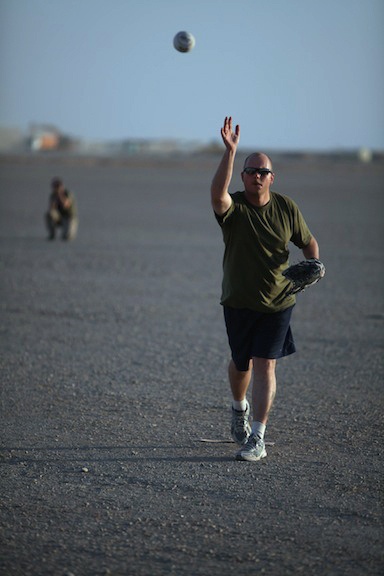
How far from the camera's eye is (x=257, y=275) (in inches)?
266

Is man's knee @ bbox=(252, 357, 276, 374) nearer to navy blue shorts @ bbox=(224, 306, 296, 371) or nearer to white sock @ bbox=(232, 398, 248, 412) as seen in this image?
navy blue shorts @ bbox=(224, 306, 296, 371)

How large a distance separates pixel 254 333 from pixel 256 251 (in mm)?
573

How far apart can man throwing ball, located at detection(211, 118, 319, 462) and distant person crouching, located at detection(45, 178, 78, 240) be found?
16695 mm

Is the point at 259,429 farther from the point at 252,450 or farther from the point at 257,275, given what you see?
the point at 257,275

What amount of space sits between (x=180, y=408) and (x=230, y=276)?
1853 millimetres

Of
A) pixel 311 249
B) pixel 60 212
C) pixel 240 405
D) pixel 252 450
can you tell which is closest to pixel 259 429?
pixel 252 450

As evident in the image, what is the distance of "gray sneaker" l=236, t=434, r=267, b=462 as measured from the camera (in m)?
6.78

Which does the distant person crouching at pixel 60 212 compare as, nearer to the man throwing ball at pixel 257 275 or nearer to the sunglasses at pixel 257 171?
the man throwing ball at pixel 257 275

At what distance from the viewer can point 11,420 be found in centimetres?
783

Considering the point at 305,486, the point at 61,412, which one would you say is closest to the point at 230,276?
the point at 305,486

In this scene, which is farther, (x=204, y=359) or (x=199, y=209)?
(x=199, y=209)

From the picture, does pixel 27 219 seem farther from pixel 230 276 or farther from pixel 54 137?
pixel 54 137

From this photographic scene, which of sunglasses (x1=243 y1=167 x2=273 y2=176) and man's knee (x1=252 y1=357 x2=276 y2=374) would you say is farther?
man's knee (x1=252 y1=357 x2=276 y2=374)

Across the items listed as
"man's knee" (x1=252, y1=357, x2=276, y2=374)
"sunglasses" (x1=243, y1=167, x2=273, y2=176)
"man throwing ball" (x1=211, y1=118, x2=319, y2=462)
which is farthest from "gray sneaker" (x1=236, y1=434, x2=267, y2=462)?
"sunglasses" (x1=243, y1=167, x2=273, y2=176)
